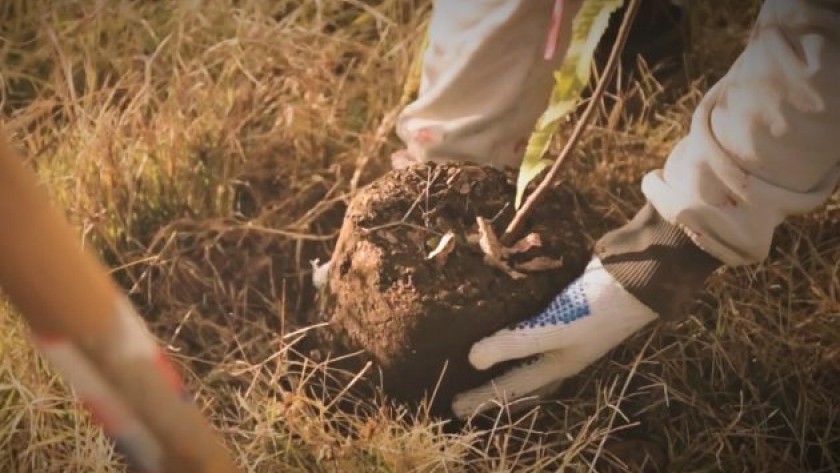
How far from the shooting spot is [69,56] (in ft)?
4.05

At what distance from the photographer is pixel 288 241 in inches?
42.3

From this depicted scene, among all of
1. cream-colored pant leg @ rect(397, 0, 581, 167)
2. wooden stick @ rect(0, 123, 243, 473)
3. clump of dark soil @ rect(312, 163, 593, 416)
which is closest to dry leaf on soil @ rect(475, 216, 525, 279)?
clump of dark soil @ rect(312, 163, 593, 416)

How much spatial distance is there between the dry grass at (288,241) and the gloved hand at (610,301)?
6 centimetres

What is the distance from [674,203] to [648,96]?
451mm

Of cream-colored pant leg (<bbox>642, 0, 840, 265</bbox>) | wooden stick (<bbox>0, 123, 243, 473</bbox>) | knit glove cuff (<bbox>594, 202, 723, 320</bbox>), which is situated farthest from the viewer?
knit glove cuff (<bbox>594, 202, 723, 320</bbox>)

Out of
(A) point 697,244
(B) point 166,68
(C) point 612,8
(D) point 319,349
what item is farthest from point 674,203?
(B) point 166,68

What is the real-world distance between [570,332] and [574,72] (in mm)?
223

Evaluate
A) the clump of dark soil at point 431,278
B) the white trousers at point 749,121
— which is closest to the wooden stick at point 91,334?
the clump of dark soil at point 431,278

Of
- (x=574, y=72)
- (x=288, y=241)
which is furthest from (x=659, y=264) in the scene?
(x=288, y=241)

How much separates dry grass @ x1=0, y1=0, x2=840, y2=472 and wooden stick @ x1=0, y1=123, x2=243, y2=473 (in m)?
0.34

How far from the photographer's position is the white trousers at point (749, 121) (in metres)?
0.72

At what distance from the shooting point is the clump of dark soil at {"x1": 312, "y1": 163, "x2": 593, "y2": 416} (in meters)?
0.88

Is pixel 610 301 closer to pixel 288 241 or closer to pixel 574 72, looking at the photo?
pixel 574 72

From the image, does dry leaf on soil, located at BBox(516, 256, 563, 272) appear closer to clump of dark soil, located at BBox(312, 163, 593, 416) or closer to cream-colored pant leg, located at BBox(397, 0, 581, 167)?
clump of dark soil, located at BBox(312, 163, 593, 416)
